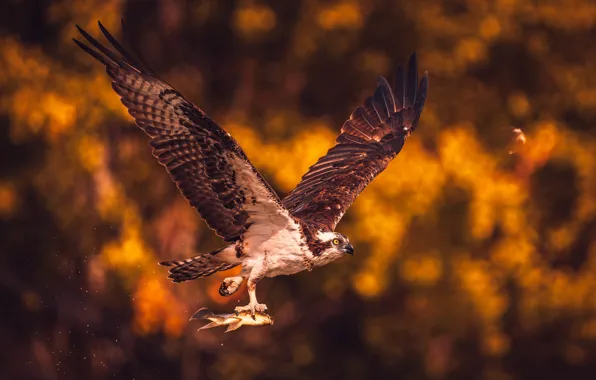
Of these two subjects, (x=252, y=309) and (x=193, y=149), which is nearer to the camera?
(x=193, y=149)

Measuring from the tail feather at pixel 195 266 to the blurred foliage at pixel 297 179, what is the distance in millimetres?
7836

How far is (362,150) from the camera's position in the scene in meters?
12.2

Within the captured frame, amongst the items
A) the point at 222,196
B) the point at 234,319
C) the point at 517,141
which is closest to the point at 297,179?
the point at 517,141

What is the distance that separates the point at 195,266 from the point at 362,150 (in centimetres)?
281

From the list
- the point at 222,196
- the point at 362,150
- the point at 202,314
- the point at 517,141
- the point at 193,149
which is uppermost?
the point at 517,141

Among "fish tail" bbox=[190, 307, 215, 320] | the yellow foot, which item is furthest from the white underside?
"fish tail" bbox=[190, 307, 215, 320]

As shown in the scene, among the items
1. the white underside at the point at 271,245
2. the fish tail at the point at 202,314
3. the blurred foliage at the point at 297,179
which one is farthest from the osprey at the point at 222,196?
the blurred foliage at the point at 297,179

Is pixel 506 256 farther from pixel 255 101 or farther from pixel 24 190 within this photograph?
pixel 24 190

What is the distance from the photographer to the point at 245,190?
9.37 metres

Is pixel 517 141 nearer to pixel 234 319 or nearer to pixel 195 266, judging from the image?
pixel 195 266

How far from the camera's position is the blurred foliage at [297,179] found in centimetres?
1858

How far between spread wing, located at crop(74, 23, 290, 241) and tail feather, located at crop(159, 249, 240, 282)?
0.28 m

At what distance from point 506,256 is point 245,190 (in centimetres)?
1114

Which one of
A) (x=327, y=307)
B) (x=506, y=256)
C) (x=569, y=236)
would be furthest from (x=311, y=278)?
(x=569, y=236)
